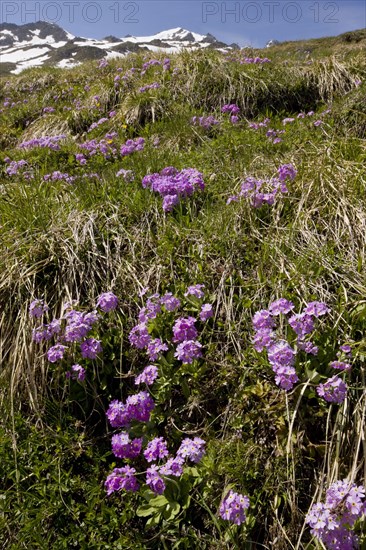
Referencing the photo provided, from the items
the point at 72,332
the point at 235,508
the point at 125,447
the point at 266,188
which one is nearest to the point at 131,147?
the point at 266,188

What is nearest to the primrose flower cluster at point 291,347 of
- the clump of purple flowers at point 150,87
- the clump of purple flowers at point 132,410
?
the clump of purple flowers at point 132,410

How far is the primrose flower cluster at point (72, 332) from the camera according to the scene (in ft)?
9.14

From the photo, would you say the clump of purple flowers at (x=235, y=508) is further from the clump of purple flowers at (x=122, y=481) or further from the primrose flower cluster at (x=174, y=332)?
the primrose flower cluster at (x=174, y=332)

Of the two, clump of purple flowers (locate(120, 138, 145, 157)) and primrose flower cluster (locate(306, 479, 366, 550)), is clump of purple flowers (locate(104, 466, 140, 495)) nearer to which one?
primrose flower cluster (locate(306, 479, 366, 550))

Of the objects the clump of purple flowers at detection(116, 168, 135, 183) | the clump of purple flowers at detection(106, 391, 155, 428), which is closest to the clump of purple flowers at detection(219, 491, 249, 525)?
the clump of purple flowers at detection(106, 391, 155, 428)

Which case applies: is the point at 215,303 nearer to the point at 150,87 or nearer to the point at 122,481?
the point at 122,481

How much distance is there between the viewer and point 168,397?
283cm

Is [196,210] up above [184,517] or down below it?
above

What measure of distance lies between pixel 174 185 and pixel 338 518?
9.21ft

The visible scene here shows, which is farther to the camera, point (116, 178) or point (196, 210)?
point (116, 178)

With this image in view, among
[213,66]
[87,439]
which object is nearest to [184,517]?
[87,439]

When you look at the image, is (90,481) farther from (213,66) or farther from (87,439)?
(213,66)

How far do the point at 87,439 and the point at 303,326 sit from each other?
5.14 ft

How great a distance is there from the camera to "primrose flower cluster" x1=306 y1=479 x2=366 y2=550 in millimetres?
1872
